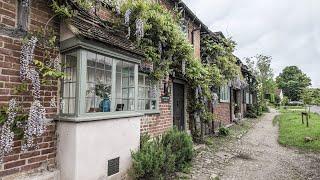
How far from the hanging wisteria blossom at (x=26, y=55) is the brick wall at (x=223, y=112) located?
10.9 meters

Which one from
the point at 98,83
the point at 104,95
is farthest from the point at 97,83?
the point at 104,95

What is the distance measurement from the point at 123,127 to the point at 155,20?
10.2ft

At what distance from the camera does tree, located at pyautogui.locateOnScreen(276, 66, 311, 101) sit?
75.1 meters

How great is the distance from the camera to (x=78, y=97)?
433 cm

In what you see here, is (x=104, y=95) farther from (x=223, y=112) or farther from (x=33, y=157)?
(x=223, y=112)

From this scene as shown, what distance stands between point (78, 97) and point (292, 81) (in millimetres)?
85861

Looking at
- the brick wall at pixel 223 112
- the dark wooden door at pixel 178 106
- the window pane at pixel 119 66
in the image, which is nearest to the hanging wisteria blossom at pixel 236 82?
the brick wall at pixel 223 112

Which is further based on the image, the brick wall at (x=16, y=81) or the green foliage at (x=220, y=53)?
the green foliage at (x=220, y=53)

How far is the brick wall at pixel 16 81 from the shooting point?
12.3ft

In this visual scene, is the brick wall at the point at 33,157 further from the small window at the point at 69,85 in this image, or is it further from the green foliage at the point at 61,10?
the green foliage at the point at 61,10

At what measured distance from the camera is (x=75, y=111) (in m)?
4.32

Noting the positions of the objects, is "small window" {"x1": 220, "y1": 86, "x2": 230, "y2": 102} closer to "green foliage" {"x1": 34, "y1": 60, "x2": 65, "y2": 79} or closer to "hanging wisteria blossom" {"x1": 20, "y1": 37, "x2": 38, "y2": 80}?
"green foliage" {"x1": 34, "y1": 60, "x2": 65, "y2": 79}

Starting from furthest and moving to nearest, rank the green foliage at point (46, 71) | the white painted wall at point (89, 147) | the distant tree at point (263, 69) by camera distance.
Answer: the distant tree at point (263, 69), the white painted wall at point (89, 147), the green foliage at point (46, 71)

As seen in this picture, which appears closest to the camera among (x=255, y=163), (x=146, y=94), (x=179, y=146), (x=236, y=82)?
(x=179, y=146)
